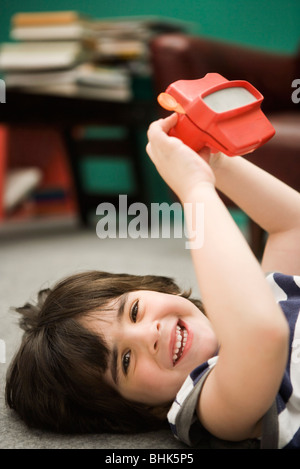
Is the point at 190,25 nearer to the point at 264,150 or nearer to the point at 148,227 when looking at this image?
the point at 148,227

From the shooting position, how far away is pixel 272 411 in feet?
1.76

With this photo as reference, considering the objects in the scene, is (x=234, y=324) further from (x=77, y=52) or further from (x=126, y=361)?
(x=77, y=52)

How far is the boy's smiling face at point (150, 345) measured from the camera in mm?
603

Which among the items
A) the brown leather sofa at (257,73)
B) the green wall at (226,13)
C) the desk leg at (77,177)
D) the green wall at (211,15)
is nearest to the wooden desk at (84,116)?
the desk leg at (77,177)

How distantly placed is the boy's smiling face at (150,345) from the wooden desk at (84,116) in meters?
1.24

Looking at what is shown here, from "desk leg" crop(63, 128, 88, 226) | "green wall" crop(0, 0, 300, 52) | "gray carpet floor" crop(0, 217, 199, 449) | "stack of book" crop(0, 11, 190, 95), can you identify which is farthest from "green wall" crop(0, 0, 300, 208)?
"gray carpet floor" crop(0, 217, 199, 449)

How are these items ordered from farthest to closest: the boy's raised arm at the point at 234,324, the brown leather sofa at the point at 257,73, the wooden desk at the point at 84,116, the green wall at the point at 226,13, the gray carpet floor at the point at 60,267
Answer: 1. the green wall at the point at 226,13
2. the wooden desk at the point at 84,116
3. the brown leather sofa at the point at 257,73
4. the gray carpet floor at the point at 60,267
5. the boy's raised arm at the point at 234,324

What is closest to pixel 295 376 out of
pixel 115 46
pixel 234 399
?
pixel 234 399

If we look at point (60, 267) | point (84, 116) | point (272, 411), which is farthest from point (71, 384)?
point (84, 116)

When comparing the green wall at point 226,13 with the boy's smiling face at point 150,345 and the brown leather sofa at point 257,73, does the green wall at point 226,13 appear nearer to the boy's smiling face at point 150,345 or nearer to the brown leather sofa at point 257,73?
the brown leather sofa at point 257,73

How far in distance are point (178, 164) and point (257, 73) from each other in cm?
113

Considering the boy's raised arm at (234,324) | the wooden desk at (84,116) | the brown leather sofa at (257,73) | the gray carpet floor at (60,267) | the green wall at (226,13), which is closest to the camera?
the boy's raised arm at (234,324)

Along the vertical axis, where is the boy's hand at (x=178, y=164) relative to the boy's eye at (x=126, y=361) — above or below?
above

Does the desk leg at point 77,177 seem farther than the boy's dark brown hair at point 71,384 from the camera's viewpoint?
Yes
